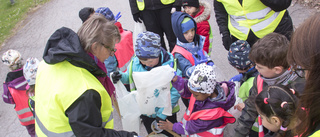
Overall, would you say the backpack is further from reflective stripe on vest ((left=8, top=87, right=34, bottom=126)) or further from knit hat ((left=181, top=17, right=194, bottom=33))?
knit hat ((left=181, top=17, right=194, bottom=33))

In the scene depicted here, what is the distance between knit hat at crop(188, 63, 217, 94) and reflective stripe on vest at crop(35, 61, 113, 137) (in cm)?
79

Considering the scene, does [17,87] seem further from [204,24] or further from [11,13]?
[11,13]

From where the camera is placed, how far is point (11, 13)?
8.44 metres

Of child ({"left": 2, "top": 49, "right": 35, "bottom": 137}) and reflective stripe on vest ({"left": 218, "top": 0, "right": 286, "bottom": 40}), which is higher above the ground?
reflective stripe on vest ({"left": 218, "top": 0, "right": 286, "bottom": 40})

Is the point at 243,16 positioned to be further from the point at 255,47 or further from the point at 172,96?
the point at 172,96

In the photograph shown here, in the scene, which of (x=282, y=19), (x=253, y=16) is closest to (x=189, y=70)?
(x=253, y=16)

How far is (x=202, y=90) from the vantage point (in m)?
2.15

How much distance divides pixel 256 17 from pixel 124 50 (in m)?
1.80

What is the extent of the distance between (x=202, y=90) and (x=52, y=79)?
1236mm

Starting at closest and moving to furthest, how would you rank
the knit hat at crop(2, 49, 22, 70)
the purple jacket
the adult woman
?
the adult woman < the purple jacket < the knit hat at crop(2, 49, 22, 70)

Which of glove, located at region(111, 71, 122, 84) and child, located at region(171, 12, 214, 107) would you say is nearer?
glove, located at region(111, 71, 122, 84)

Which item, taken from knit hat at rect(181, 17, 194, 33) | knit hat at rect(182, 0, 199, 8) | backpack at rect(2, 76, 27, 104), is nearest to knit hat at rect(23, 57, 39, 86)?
backpack at rect(2, 76, 27, 104)

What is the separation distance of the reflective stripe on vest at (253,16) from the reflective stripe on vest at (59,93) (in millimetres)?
1926

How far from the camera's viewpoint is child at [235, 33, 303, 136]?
2121mm
